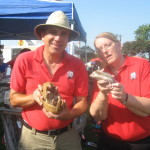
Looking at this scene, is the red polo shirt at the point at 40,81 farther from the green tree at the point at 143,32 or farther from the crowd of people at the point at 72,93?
the green tree at the point at 143,32

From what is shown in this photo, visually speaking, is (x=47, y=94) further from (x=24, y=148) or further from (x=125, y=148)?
(x=125, y=148)

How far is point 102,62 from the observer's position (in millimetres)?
2273

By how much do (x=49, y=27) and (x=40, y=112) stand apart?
895mm

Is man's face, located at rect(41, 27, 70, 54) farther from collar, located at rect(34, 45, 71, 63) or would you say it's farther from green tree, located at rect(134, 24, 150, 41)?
green tree, located at rect(134, 24, 150, 41)

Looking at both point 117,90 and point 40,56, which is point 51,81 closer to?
point 40,56

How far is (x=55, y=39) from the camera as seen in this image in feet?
7.13

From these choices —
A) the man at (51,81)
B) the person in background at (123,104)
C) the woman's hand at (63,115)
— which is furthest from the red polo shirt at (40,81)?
the person in background at (123,104)

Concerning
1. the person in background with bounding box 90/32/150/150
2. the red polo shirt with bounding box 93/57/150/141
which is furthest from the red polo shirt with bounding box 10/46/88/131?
the red polo shirt with bounding box 93/57/150/141

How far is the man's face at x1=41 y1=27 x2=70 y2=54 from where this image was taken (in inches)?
86.1

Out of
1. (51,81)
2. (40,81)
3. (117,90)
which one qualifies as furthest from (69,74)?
(117,90)

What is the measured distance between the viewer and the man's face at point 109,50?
2.14 meters

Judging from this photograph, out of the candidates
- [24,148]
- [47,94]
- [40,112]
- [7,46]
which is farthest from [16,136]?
[7,46]

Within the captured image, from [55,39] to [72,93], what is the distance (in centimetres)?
59

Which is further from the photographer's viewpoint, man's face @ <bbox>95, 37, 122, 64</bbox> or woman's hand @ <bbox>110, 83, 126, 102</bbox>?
man's face @ <bbox>95, 37, 122, 64</bbox>
